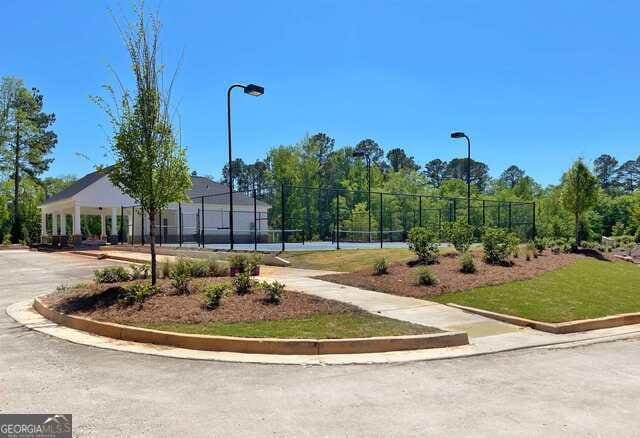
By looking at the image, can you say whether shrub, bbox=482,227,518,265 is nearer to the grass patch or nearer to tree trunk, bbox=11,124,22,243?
the grass patch

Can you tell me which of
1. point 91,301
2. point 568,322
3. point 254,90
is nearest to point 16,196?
point 254,90

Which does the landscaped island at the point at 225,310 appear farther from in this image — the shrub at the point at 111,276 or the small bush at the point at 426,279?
the small bush at the point at 426,279

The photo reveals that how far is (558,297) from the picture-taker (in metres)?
11.6

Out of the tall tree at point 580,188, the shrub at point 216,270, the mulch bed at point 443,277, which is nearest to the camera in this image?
the mulch bed at point 443,277

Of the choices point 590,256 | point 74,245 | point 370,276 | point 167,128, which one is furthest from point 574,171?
point 74,245

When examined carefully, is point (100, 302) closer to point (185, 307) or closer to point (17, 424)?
point (185, 307)

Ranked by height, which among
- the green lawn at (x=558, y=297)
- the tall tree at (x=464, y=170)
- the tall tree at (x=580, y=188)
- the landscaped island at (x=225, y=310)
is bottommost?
the green lawn at (x=558, y=297)

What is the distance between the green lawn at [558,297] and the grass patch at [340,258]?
4463mm

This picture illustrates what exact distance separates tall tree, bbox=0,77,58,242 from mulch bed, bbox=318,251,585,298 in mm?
47730

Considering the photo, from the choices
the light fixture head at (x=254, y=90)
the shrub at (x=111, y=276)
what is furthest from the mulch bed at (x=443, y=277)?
the light fixture head at (x=254, y=90)

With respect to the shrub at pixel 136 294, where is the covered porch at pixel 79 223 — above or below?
above

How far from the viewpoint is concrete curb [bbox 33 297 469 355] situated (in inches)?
284

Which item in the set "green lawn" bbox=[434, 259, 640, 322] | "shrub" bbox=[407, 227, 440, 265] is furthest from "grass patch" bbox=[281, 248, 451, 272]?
"green lawn" bbox=[434, 259, 640, 322]

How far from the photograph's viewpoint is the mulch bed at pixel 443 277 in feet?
40.5
